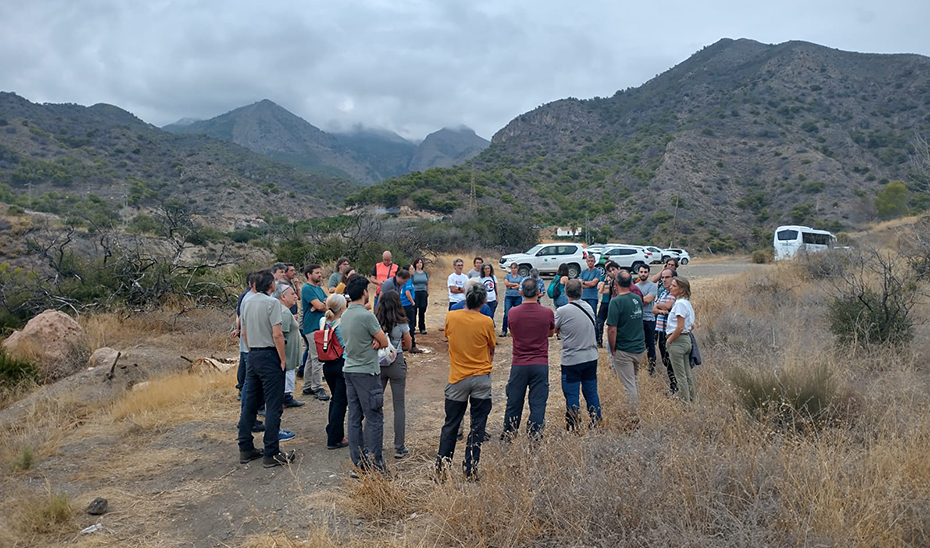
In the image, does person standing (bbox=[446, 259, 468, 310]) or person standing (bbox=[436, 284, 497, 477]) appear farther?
person standing (bbox=[446, 259, 468, 310])

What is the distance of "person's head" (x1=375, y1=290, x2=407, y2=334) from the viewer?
5.46m

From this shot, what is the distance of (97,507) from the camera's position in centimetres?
461

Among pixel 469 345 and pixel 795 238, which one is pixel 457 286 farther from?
pixel 795 238

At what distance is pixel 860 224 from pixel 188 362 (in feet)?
150

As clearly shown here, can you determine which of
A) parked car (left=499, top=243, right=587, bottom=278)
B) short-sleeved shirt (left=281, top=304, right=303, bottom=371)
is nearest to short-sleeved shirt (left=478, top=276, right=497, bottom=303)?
short-sleeved shirt (left=281, top=304, right=303, bottom=371)

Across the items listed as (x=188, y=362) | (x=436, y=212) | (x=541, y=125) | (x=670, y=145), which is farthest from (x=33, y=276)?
(x=541, y=125)

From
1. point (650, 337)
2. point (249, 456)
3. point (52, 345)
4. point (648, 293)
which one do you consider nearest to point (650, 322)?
point (650, 337)

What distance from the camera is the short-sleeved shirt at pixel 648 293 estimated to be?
797 centimetres

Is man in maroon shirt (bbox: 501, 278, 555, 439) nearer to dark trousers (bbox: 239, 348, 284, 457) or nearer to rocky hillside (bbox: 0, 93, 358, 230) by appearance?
dark trousers (bbox: 239, 348, 284, 457)

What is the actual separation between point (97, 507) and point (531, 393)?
12.5 ft

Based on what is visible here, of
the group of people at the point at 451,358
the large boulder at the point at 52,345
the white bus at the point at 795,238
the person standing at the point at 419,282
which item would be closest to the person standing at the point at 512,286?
the person standing at the point at 419,282

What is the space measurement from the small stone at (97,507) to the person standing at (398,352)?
2.48 m

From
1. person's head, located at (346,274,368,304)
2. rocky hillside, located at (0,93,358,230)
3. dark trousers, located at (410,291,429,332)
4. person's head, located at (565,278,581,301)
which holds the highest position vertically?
rocky hillside, located at (0,93,358,230)

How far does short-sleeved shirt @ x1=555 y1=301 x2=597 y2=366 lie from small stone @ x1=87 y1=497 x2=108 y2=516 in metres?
4.22
